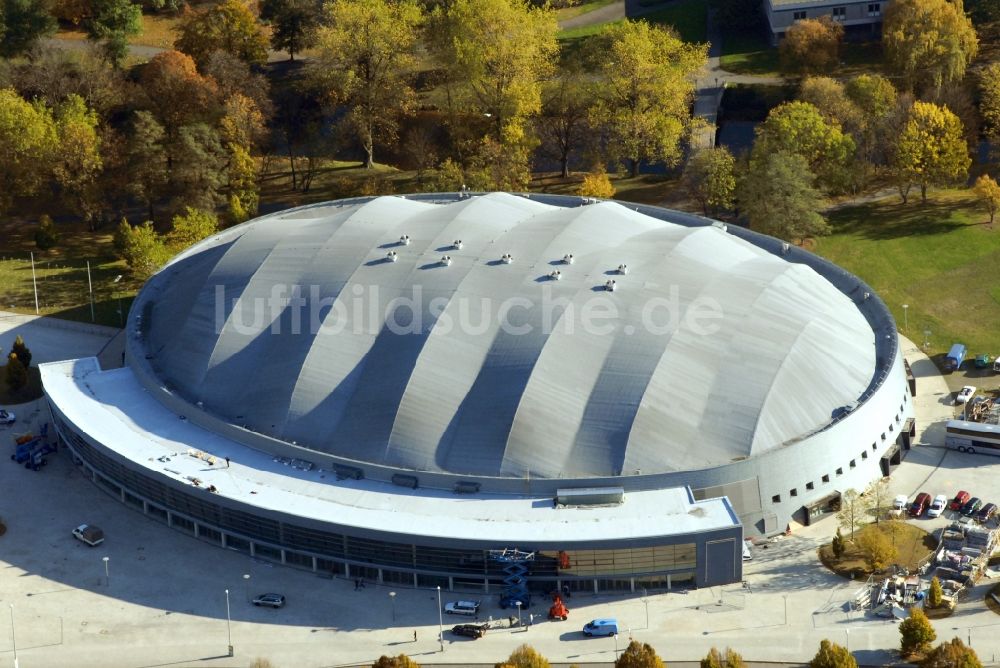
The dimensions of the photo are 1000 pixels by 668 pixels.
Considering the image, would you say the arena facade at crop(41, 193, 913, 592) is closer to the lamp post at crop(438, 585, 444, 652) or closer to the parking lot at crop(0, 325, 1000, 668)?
the parking lot at crop(0, 325, 1000, 668)

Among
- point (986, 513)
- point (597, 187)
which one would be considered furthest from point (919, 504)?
point (597, 187)

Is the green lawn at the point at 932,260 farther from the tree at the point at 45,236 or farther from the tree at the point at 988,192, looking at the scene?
the tree at the point at 45,236

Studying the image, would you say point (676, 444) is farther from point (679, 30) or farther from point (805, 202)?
point (679, 30)

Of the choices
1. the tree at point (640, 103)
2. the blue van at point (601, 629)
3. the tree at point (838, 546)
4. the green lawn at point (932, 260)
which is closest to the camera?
the blue van at point (601, 629)

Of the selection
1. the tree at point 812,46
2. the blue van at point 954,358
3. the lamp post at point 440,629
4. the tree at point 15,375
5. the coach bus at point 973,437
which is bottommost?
the lamp post at point 440,629

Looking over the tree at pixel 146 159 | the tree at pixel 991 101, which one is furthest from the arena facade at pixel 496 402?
the tree at pixel 991 101

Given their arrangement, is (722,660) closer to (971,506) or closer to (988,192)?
(971,506)
